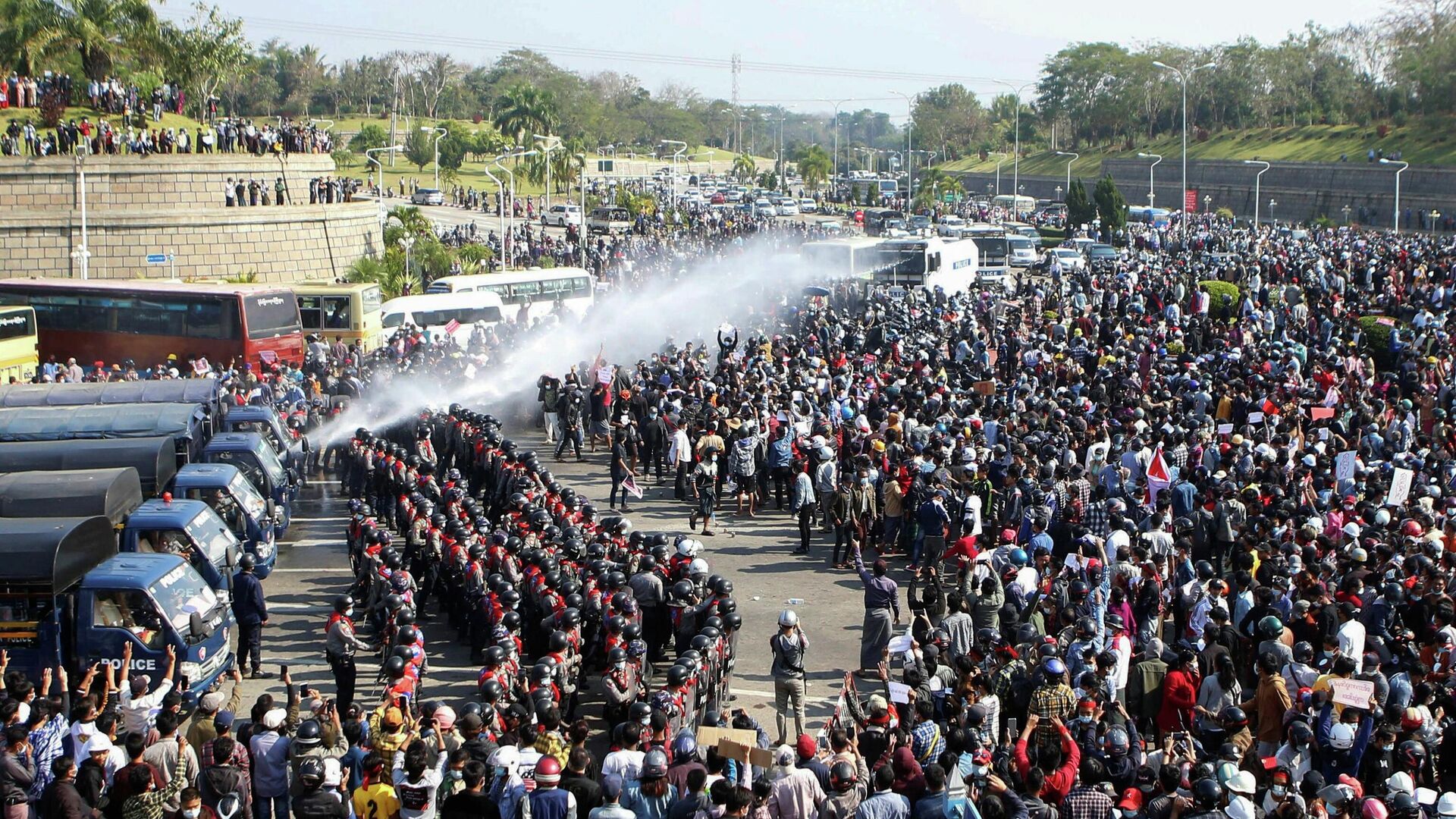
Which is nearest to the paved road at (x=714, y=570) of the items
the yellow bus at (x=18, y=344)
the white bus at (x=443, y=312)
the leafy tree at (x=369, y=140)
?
the yellow bus at (x=18, y=344)

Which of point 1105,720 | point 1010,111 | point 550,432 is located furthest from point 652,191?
point 1105,720

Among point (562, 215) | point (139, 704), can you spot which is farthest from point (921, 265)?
point (562, 215)

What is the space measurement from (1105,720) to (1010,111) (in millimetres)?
133669

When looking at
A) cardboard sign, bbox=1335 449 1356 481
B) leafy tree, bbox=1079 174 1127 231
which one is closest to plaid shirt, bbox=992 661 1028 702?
cardboard sign, bbox=1335 449 1356 481

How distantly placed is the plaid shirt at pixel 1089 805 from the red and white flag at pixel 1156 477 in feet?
28.6

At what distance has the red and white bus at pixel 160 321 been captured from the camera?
101 ft

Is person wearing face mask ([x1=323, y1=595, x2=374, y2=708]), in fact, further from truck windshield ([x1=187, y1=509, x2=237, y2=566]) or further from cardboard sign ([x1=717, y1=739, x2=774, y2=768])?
cardboard sign ([x1=717, y1=739, x2=774, y2=768])

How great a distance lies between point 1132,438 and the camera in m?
18.9

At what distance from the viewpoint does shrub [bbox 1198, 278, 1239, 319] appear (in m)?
33.8

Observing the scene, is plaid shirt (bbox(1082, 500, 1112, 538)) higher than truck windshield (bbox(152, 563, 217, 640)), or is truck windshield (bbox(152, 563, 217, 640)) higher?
plaid shirt (bbox(1082, 500, 1112, 538))

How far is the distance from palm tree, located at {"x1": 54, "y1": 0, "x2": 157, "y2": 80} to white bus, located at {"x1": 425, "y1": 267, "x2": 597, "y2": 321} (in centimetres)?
1796

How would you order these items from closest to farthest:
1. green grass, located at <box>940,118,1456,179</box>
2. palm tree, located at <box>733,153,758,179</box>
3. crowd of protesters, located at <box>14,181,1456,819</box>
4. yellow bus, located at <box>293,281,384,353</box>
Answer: crowd of protesters, located at <box>14,181,1456,819</box> → yellow bus, located at <box>293,281,384,353</box> → green grass, located at <box>940,118,1456,179</box> → palm tree, located at <box>733,153,758,179</box>

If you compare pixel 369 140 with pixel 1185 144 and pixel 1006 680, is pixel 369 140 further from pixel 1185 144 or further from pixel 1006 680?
pixel 1006 680

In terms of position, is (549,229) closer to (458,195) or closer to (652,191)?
(458,195)
